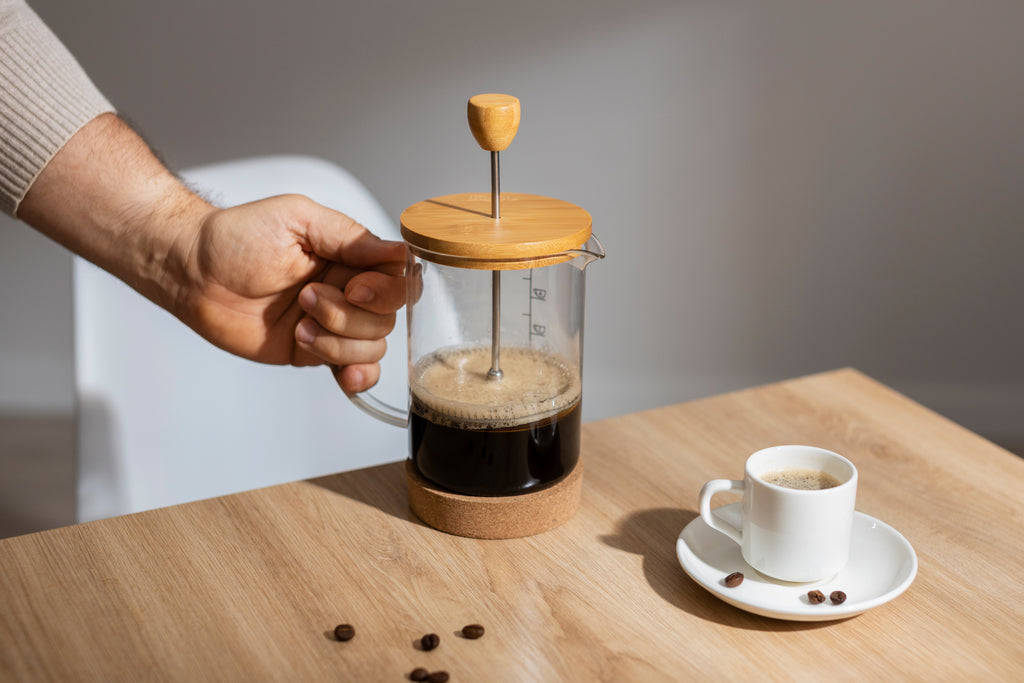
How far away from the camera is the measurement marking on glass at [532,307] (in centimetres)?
104

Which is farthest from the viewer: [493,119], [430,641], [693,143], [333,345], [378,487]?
[693,143]

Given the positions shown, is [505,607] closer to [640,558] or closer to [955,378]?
[640,558]

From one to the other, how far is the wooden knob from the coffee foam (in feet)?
0.72

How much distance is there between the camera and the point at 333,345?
126cm

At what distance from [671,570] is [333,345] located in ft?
1.71

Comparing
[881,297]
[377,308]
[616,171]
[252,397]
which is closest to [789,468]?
[377,308]

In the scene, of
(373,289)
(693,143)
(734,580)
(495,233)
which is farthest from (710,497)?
(693,143)

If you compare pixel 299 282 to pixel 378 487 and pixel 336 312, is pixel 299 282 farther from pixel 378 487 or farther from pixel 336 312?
pixel 378 487

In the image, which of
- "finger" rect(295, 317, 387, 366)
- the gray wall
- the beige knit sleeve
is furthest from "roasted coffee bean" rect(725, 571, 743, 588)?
the gray wall

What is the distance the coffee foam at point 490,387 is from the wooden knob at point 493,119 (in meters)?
0.22

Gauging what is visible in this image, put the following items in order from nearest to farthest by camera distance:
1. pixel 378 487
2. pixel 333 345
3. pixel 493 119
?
pixel 493 119
pixel 378 487
pixel 333 345

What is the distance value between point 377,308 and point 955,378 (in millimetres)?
2199

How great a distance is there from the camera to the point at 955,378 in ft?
9.43

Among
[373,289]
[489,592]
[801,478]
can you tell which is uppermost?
[373,289]
